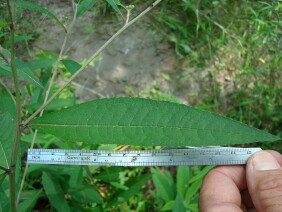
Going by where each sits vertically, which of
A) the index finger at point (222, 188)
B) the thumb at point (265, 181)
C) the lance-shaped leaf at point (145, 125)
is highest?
the lance-shaped leaf at point (145, 125)

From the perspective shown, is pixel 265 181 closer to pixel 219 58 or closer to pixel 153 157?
pixel 153 157

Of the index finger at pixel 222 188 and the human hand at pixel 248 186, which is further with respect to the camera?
the index finger at pixel 222 188

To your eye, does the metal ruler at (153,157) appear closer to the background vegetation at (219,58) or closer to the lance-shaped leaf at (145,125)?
the lance-shaped leaf at (145,125)

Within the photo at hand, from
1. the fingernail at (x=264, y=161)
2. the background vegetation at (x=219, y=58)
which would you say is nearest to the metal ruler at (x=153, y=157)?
the fingernail at (x=264, y=161)

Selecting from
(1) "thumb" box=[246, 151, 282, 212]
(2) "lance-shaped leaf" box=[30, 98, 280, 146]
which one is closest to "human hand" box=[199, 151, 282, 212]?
(1) "thumb" box=[246, 151, 282, 212]

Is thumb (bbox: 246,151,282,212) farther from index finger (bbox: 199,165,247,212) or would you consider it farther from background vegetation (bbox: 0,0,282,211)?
background vegetation (bbox: 0,0,282,211)

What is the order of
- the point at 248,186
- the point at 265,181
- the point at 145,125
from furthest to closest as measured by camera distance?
the point at 248,186 < the point at 265,181 < the point at 145,125

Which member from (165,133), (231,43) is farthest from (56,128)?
(231,43)

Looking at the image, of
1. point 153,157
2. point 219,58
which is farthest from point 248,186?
point 219,58

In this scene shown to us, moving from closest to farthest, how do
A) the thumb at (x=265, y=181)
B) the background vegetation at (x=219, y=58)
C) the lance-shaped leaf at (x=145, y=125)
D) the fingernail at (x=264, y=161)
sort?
the lance-shaped leaf at (x=145, y=125)
the thumb at (x=265, y=181)
the fingernail at (x=264, y=161)
the background vegetation at (x=219, y=58)
